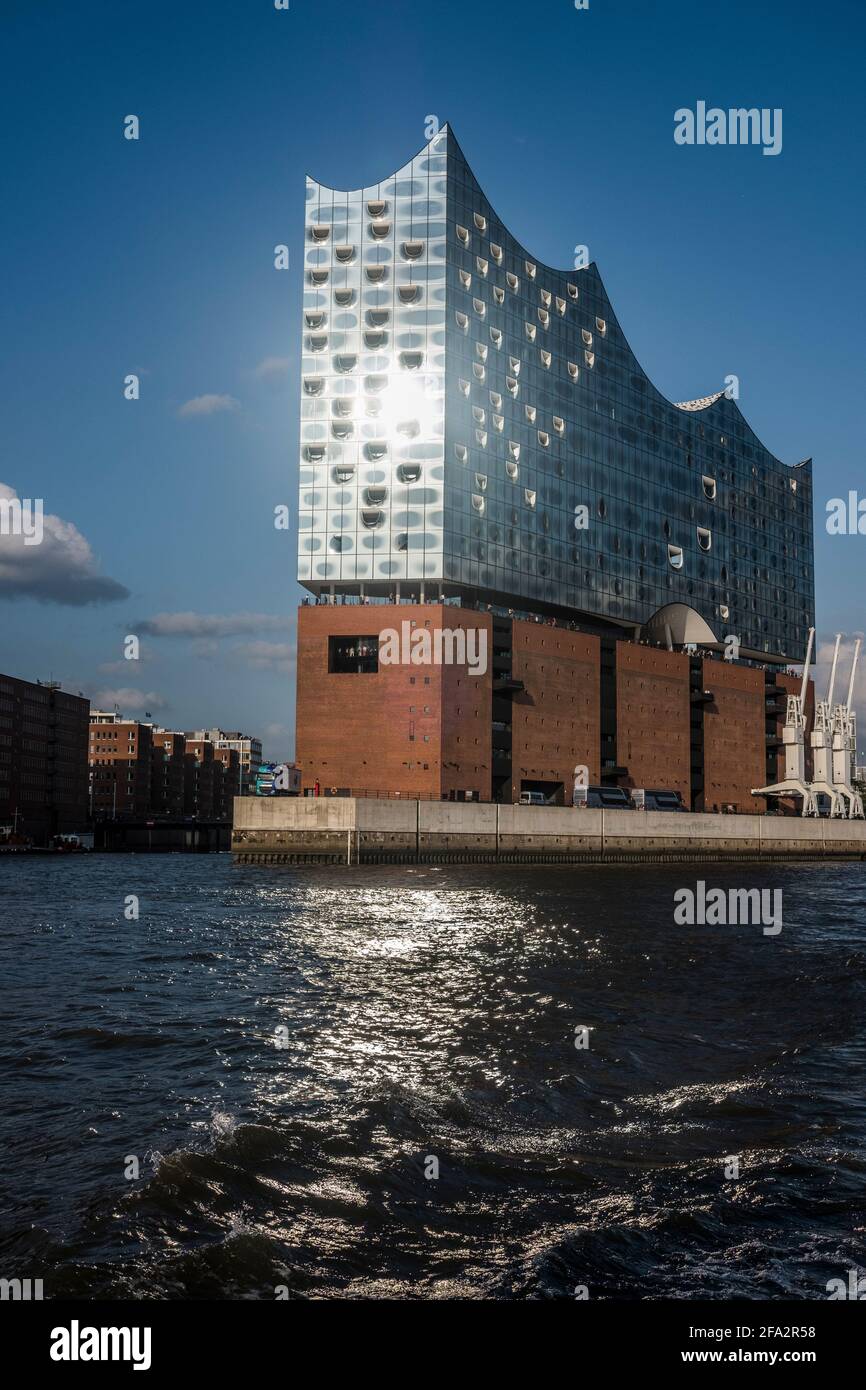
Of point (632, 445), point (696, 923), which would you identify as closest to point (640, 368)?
point (632, 445)

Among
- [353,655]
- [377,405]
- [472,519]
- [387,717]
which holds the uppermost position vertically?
[377,405]

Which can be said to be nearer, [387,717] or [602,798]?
[387,717]

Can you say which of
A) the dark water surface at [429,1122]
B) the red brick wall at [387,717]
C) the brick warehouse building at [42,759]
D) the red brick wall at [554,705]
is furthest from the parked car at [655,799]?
the brick warehouse building at [42,759]

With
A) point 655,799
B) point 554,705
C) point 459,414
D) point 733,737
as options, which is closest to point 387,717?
point 554,705

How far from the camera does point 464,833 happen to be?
81938mm

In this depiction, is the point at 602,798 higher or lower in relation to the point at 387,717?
lower

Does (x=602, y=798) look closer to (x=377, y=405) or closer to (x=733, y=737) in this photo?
(x=733, y=737)

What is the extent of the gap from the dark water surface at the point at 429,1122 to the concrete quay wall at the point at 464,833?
47250mm

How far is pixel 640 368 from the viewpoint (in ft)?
376

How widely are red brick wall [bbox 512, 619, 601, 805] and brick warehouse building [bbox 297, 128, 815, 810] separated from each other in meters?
0.18

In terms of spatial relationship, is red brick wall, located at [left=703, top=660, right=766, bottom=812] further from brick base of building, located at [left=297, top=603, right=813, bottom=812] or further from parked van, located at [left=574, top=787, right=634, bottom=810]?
parked van, located at [left=574, top=787, right=634, bottom=810]

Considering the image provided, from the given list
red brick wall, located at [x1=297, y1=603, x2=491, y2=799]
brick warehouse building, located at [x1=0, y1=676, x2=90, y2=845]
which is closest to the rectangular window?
red brick wall, located at [x1=297, y1=603, x2=491, y2=799]

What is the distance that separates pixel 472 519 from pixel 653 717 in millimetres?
28723

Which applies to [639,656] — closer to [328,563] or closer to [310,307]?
[328,563]
